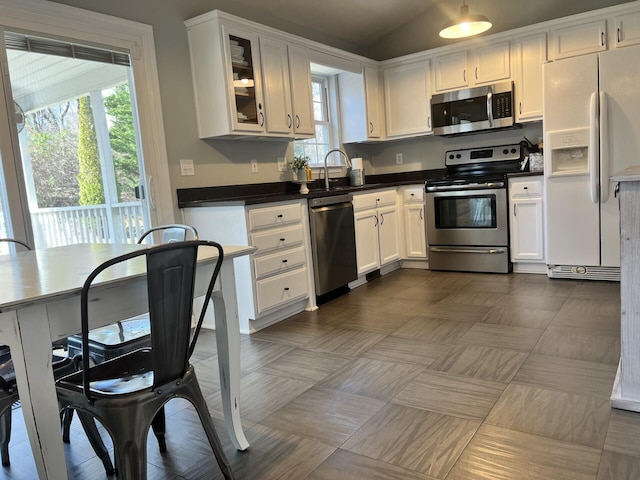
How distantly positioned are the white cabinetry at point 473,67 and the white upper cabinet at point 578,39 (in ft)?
1.32

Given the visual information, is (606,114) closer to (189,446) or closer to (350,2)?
(350,2)

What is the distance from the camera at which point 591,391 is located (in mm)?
2047

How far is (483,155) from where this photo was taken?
4.79 metres

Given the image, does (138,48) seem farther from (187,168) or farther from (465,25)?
(465,25)

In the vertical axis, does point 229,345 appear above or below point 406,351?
above

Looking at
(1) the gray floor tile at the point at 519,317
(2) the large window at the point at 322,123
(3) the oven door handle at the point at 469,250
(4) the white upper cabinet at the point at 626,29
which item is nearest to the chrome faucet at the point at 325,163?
(2) the large window at the point at 322,123

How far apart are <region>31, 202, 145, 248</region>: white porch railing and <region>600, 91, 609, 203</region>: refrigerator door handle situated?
11.1 feet

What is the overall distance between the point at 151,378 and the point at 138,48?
2.44 metres

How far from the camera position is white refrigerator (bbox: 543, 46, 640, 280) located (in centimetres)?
352

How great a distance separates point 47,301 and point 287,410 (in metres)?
1.21

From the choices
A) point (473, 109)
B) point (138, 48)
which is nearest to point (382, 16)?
point (473, 109)

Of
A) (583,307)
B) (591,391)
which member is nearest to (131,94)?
(591,391)

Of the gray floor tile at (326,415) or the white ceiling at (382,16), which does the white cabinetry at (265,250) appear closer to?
the gray floor tile at (326,415)

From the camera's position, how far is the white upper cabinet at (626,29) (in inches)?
152
